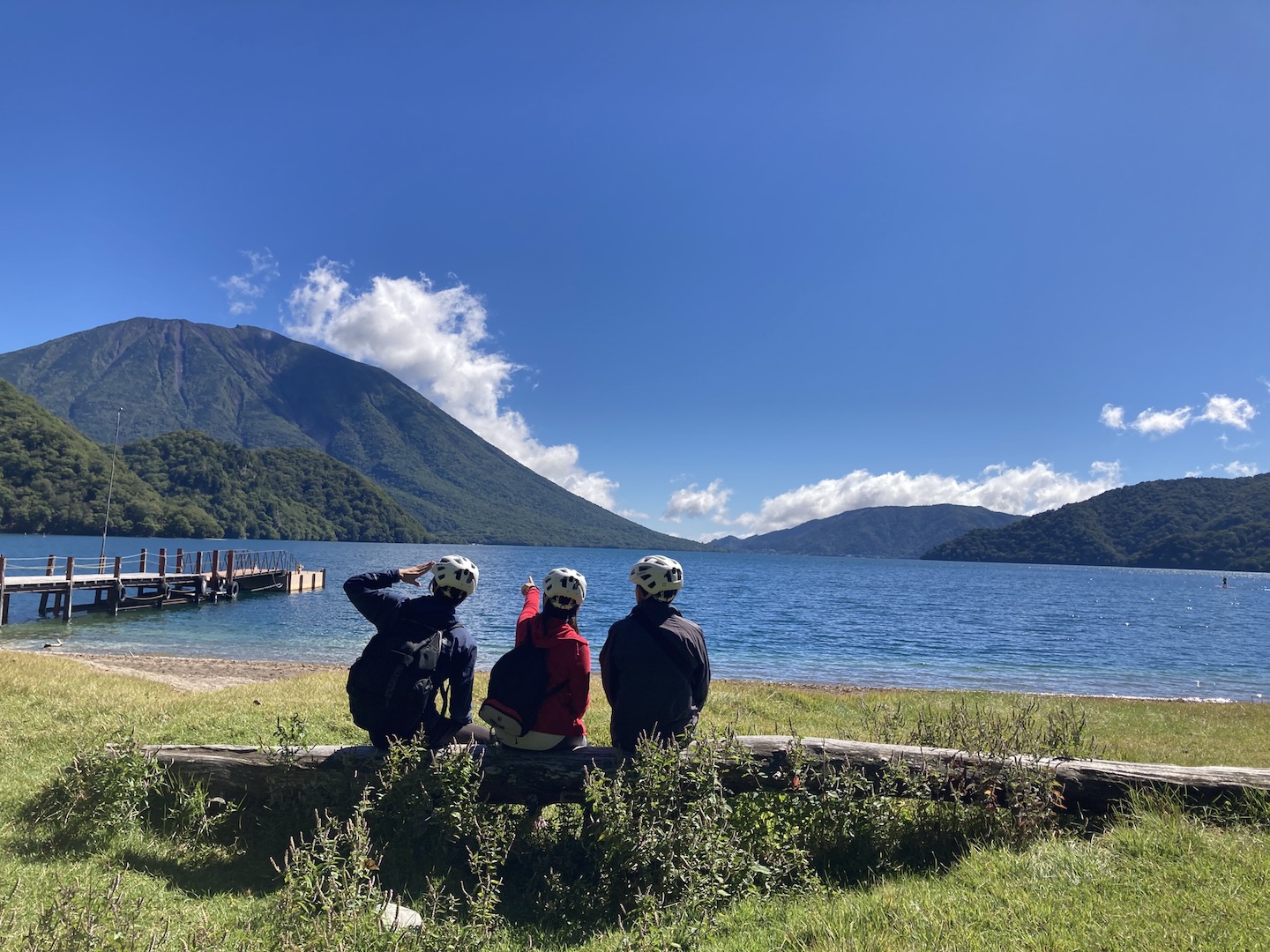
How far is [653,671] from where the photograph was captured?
5.81 meters

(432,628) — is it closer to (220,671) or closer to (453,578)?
(453,578)

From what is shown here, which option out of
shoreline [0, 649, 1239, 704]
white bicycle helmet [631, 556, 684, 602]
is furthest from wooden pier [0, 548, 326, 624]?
white bicycle helmet [631, 556, 684, 602]

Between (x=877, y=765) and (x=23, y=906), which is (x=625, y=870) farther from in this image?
(x=23, y=906)

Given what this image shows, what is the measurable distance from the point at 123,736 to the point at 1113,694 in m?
27.7

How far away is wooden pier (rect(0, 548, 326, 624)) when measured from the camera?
34562 millimetres

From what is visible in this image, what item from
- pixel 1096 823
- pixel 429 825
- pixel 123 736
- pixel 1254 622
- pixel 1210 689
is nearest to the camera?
pixel 429 825

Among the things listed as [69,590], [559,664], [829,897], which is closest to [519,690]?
[559,664]

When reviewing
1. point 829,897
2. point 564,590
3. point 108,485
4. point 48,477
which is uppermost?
point 48,477

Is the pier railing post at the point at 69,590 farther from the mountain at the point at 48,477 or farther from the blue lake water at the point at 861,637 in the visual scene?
the mountain at the point at 48,477

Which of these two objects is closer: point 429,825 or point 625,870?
point 625,870

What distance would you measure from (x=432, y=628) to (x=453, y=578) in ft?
1.42

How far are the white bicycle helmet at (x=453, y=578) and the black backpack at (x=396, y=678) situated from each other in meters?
0.33

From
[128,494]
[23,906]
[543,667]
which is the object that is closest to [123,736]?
[23,906]

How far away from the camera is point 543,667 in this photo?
586 cm
